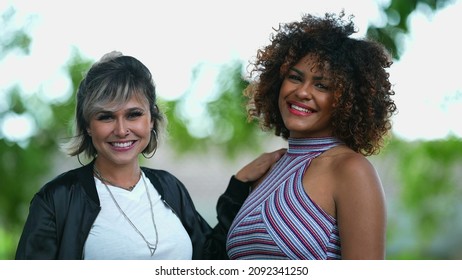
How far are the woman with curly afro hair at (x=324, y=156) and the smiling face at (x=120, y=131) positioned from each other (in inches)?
20.6

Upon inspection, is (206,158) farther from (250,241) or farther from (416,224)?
(250,241)

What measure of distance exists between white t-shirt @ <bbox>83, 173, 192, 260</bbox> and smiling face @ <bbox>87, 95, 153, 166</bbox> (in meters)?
0.14

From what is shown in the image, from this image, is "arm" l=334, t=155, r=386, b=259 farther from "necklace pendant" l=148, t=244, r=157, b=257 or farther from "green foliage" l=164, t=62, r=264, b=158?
"green foliage" l=164, t=62, r=264, b=158

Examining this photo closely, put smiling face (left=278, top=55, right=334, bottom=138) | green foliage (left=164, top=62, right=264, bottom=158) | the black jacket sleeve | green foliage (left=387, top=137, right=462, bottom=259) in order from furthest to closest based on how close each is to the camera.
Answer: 1. green foliage (left=387, top=137, right=462, bottom=259)
2. green foliage (left=164, top=62, right=264, bottom=158)
3. the black jacket sleeve
4. smiling face (left=278, top=55, right=334, bottom=138)

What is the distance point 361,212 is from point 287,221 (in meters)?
0.29

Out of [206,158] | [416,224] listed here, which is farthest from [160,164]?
[416,224]

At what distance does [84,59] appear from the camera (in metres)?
5.31

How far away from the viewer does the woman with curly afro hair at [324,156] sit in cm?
244

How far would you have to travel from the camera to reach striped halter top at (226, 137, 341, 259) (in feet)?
8.26

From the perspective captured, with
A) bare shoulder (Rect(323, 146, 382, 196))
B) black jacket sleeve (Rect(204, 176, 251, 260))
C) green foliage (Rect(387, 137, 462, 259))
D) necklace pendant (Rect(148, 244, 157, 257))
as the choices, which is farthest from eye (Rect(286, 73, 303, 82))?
green foliage (Rect(387, 137, 462, 259))

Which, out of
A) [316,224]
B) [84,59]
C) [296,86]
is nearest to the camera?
[316,224]

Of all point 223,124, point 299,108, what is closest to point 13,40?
point 223,124

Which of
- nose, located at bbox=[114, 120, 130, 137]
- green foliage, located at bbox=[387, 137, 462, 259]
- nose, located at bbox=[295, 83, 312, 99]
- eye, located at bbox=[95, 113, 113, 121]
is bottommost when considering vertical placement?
green foliage, located at bbox=[387, 137, 462, 259]
